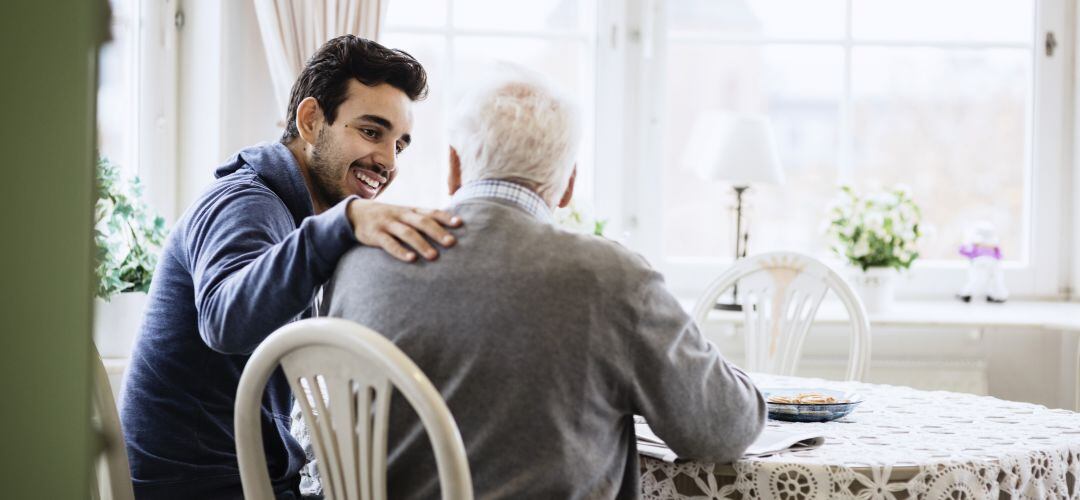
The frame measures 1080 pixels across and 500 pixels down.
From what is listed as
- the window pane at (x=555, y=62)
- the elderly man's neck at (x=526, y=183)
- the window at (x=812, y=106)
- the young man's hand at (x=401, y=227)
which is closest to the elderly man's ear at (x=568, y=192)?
the elderly man's neck at (x=526, y=183)

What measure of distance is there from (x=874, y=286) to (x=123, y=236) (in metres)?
2.09

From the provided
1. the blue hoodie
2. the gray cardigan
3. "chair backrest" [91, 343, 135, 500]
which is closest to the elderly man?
the gray cardigan

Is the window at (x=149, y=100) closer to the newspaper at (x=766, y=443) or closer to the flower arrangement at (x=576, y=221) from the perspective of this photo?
the flower arrangement at (x=576, y=221)

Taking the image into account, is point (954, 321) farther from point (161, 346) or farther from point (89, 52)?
point (89, 52)

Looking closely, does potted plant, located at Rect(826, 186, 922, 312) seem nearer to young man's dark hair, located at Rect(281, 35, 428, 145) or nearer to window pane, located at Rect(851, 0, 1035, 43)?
window pane, located at Rect(851, 0, 1035, 43)

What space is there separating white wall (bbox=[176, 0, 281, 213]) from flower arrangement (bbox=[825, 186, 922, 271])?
1714 mm

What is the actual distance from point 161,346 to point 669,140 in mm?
2291

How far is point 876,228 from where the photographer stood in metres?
3.28

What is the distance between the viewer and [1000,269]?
3494 mm

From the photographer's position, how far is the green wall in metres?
0.62

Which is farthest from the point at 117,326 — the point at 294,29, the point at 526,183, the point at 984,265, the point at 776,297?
the point at 984,265

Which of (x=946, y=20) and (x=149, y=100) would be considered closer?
(x=149, y=100)

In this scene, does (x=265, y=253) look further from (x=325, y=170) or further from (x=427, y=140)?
(x=427, y=140)

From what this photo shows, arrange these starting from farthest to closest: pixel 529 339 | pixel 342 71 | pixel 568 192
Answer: pixel 342 71 → pixel 568 192 → pixel 529 339
